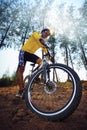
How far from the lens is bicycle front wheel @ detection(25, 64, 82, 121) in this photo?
13.3 ft

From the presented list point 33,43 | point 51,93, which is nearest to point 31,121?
point 51,93

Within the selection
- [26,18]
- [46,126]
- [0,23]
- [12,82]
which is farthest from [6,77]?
[46,126]

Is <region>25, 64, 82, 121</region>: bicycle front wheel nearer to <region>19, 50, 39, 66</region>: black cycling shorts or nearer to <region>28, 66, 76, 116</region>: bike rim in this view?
<region>28, 66, 76, 116</region>: bike rim

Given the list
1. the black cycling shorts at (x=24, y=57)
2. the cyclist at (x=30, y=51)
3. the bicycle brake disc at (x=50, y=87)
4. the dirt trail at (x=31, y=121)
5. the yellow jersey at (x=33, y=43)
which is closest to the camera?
the dirt trail at (x=31, y=121)

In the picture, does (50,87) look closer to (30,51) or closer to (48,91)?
(48,91)

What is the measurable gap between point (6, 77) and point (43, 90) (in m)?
11.4

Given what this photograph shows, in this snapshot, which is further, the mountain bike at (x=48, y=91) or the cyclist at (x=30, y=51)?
the cyclist at (x=30, y=51)

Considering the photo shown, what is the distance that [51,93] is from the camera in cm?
461

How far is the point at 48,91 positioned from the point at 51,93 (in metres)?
0.07

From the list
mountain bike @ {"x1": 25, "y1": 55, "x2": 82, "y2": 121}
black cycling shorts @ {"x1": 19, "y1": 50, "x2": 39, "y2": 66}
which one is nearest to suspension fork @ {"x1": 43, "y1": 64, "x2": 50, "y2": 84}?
mountain bike @ {"x1": 25, "y1": 55, "x2": 82, "y2": 121}

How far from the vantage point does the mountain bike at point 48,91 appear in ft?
13.6

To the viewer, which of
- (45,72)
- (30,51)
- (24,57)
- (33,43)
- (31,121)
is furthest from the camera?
(24,57)

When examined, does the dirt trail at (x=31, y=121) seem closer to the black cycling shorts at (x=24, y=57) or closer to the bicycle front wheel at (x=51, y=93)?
the bicycle front wheel at (x=51, y=93)

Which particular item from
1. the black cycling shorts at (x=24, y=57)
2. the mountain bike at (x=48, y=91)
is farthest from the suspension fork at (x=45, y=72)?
the black cycling shorts at (x=24, y=57)
